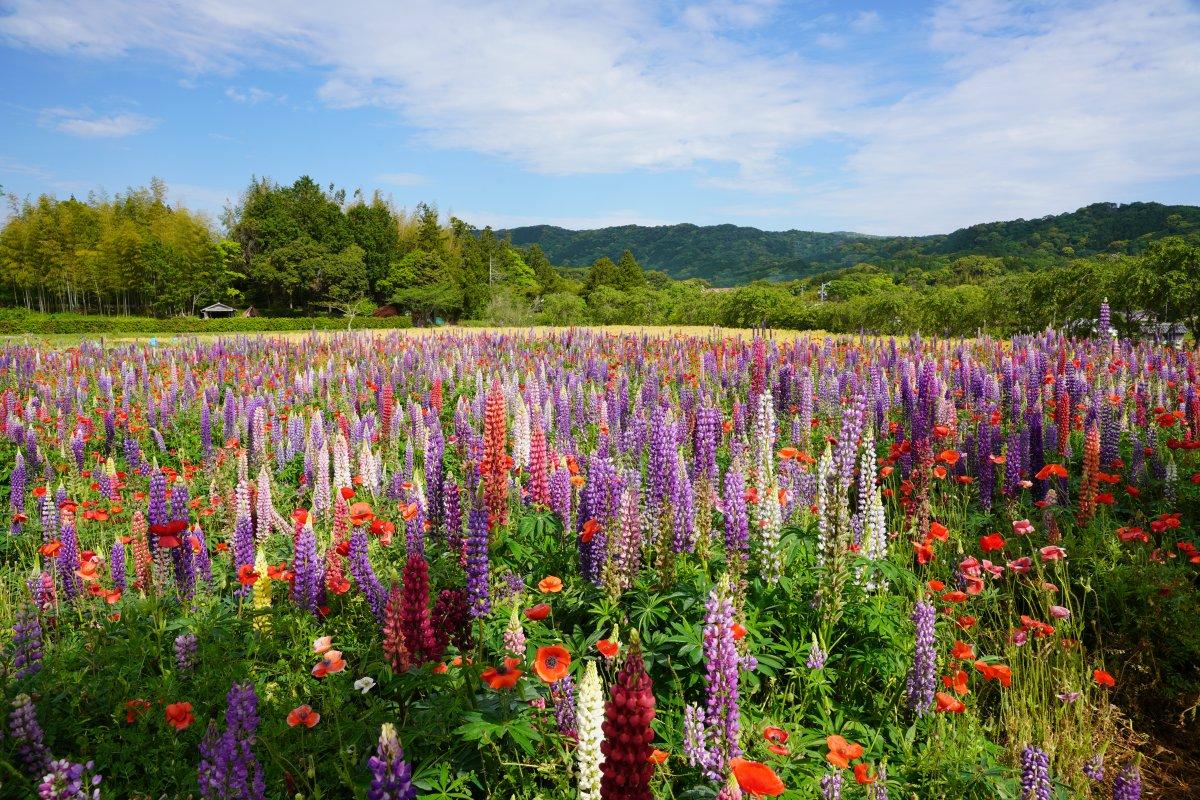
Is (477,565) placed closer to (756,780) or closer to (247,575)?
(247,575)

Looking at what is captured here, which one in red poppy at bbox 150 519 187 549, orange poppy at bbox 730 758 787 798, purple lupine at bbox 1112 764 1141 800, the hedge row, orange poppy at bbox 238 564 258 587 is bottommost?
purple lupine at bbox 1112 764 1141 800

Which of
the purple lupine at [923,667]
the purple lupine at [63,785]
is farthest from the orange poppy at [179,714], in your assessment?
the purple lupine at [923,667]

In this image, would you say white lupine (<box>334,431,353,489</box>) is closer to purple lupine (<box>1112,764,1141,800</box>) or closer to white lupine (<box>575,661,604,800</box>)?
white lupine (<box>575,661,604,800</box>)

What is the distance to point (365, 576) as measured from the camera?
11.4 feet

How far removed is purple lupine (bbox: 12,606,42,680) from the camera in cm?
288

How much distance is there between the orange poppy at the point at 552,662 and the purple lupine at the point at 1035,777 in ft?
5.52

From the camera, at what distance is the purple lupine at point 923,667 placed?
9.29ft

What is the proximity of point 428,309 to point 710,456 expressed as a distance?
65.2 m

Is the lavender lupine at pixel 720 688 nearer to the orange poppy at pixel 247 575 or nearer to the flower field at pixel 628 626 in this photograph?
the flower field at pixel 628 626

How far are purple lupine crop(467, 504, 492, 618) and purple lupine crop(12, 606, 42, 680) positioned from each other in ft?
6.39

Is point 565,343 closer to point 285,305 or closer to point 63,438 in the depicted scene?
point 63,438

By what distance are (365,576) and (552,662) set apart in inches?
67.1

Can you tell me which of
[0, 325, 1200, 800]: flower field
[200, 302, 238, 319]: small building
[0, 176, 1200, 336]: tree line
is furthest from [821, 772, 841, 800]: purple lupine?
[200, 302, 238, 319]: small building

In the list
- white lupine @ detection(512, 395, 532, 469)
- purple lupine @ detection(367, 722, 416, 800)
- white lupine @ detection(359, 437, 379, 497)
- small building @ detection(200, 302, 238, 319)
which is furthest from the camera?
small building @ detection(200, 302, 238, 319)
